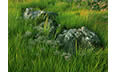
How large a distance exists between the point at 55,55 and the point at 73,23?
3.25 ft

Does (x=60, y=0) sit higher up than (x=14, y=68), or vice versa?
(x=60, y=0)

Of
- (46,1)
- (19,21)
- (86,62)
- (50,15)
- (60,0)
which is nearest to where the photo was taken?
(86,62)

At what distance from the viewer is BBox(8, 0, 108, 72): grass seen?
194 cm

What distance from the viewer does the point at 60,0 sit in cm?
411

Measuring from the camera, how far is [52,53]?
2.21m

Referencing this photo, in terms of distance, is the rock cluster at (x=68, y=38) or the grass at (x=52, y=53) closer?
the grass at (x=52, y=53)

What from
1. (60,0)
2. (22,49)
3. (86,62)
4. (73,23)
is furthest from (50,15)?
(86,62)

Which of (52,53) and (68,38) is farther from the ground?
(68,38)

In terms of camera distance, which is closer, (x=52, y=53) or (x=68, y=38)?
(x=52, y=53)

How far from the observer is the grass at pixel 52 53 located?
6.38 ft

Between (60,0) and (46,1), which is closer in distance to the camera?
(46,1)

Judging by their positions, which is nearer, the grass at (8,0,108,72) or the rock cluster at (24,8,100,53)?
the grass at (8,0,108,72)
